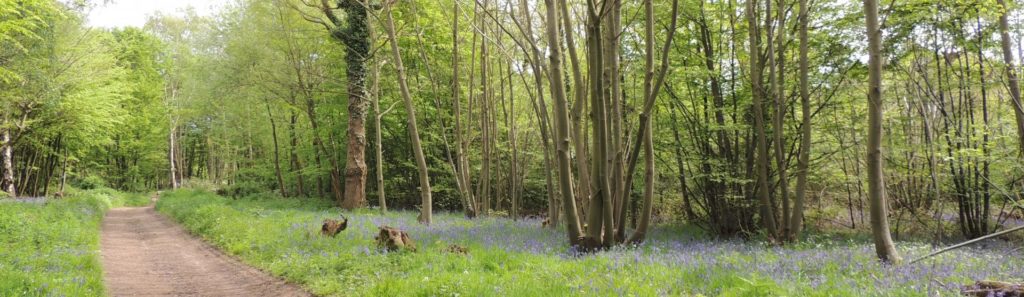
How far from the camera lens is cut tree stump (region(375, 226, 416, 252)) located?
8.00 metres

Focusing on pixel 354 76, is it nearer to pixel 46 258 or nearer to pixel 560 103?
pixel 46 258

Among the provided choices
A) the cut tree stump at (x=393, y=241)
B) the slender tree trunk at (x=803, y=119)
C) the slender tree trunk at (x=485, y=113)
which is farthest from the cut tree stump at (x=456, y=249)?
the slender tree trunk at (x=485, y=113)

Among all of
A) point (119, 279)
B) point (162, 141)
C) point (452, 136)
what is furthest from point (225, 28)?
point (162, 141)

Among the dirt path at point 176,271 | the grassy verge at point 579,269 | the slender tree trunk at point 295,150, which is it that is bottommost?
the dirt path at point 176,271

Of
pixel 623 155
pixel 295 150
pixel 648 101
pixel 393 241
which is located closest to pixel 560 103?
pixel 648 101

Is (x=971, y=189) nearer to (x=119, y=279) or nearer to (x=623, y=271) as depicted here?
(x=623, y=271)

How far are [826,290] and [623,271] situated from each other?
6.56ft

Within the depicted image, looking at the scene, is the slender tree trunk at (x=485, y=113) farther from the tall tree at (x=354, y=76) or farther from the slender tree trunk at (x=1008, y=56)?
the slender tree trunk at (x=1008, y=56)

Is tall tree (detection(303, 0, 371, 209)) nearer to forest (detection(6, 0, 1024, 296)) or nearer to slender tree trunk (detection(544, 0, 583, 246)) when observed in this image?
forest (detection(6, 0, 1024, 296))

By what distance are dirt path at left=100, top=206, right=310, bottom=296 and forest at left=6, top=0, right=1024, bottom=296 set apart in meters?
0.08

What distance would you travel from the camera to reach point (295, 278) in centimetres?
742

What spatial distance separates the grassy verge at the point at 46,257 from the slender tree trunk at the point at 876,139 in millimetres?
9180

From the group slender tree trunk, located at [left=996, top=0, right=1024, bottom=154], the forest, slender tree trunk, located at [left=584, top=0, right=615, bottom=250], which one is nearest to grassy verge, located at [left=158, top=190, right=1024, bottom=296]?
the forest

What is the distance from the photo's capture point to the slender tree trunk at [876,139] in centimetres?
593
